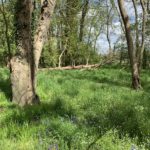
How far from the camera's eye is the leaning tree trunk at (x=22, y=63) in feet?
31.6

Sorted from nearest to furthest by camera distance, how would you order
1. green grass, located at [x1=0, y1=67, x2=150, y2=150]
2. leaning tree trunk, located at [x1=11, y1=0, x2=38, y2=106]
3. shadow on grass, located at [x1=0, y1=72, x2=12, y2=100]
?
green grass, located at [x1=0, y1=67, x2=150, y2=150] < leaning tree trunk, located at [x1=11, y1=0, x2=38, y2=106] < shadow on grass, located at [x1=0, y1=72, x2=12, y2=100]

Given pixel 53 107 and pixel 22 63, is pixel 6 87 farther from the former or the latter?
pixel 53 107

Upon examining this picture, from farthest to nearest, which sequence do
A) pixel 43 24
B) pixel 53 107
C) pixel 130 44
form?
pixel 130 44 < pixel 43 24 < pixel 53 107

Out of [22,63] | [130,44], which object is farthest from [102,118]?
[130,44]

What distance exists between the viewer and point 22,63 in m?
9.73

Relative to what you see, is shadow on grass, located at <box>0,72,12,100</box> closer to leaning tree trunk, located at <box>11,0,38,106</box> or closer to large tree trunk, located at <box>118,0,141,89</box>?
leaning tree trunk, located at <box>11,0,38,106</box>

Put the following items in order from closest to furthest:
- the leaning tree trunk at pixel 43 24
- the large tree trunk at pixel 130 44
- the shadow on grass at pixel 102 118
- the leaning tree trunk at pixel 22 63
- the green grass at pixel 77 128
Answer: the green grass at pixel 77 128 → the shadow on grass at pixel 102 118 → the leaning tree trunk at pixel 22 63 → the leaning tree trunk at pixel 43 24 → the large tree trunk at pixel 130 44

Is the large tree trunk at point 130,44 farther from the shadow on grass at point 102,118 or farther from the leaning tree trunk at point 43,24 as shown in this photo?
the shadow on grass at point 102,118

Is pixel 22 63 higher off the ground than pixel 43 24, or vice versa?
pixel 43 24

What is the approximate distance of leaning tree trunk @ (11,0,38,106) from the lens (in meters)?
9.63

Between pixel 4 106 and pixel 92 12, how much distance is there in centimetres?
3772

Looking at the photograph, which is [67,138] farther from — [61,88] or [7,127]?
[61,88]

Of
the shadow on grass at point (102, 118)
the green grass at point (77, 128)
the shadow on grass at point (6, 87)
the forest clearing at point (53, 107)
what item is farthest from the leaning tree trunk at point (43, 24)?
the shadow on grass at point (102, 118)

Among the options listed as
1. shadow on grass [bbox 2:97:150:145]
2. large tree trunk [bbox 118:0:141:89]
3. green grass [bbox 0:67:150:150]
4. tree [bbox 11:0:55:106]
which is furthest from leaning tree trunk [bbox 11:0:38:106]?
large tree trunk [bbox 118:0:141:89]
